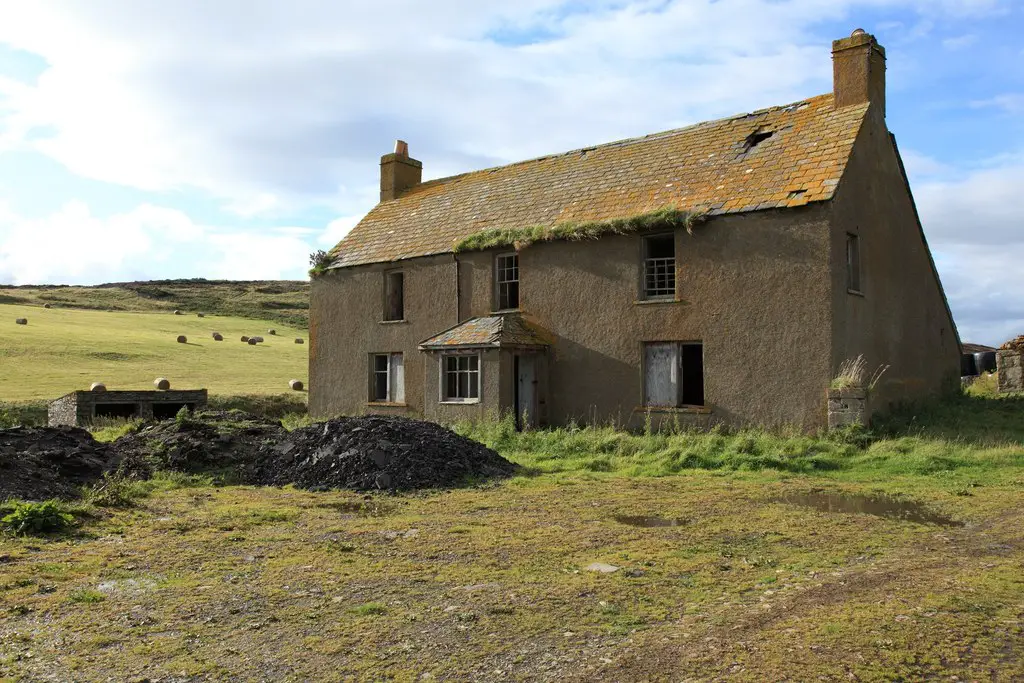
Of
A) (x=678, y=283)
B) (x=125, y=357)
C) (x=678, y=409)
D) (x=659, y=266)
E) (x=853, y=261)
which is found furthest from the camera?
(x=125, y=357)

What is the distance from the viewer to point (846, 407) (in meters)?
16.6

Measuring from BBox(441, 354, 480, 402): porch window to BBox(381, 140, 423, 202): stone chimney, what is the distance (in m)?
9.96

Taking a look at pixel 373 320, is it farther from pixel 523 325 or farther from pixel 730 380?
pixel 730 380

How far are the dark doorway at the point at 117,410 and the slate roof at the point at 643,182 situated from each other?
770 cm

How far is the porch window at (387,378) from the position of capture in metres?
24.7

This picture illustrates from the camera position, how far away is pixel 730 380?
59.8 feet

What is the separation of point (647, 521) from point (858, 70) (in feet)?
45.7

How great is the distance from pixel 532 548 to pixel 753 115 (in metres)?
16.3

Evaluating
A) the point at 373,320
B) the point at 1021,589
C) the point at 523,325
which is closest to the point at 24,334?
the point at 373,320

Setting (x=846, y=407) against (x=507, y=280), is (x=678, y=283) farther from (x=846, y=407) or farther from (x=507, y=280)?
(x=507, y=280)

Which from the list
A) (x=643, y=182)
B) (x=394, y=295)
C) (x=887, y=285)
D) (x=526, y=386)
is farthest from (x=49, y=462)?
(x=887, y=285)

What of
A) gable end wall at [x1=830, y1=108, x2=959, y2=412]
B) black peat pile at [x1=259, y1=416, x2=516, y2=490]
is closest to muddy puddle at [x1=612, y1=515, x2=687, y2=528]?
black peat pile at [x1=259, y1=416, x2=516, y2=490]

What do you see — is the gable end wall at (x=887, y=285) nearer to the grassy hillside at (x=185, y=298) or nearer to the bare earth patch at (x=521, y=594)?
the bare earth patch at (x=521, y=594)

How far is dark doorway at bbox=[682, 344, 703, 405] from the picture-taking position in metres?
22.9
